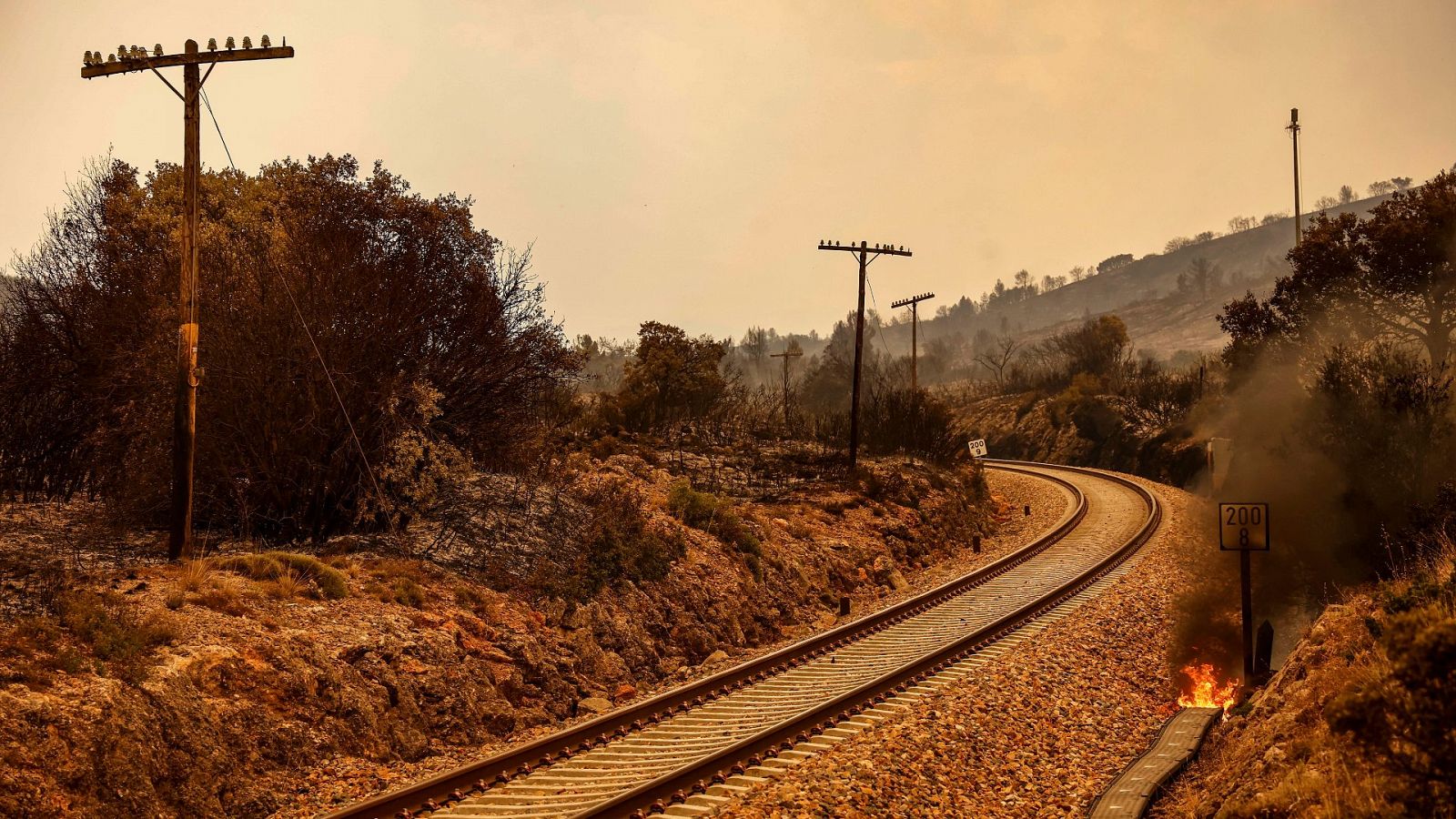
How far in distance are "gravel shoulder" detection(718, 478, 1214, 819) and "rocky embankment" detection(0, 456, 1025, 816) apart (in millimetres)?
4669

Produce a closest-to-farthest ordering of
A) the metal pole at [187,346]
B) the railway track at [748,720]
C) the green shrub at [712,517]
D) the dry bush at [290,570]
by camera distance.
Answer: the railway track at [748,720], the dry bush at [290,570], the metal pole at [187,346], the green shrub at [712,517]

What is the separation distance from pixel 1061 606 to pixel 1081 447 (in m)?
43.7

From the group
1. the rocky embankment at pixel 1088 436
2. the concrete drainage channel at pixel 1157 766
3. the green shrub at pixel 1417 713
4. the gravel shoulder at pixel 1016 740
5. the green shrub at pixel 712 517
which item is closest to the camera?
the green shrub at pixel 1417 713

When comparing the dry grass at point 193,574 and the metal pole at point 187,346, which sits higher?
the metal pole at point 187,346

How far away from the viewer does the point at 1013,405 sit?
73125mm

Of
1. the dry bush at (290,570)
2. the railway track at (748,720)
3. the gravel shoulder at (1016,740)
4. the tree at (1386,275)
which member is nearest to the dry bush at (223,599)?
the dry bush at (290,570)

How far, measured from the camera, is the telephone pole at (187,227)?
1429 centimetres

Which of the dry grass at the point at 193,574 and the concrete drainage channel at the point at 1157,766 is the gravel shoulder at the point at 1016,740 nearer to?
the concrete drainage channel at the point at 1157,766

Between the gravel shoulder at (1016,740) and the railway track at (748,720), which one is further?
the gravel shoulder at (1016,740)

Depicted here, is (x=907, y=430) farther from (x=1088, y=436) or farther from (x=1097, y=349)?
(x=1097, y=349)

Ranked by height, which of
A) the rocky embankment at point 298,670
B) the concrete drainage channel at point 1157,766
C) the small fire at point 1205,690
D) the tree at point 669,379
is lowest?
the small fire at point 1205,690

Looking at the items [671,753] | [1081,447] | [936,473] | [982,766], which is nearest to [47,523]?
[671,753]

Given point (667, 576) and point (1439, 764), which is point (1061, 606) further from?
point (1439, 764)

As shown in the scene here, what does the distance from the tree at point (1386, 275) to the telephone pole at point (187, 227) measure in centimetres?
3734
